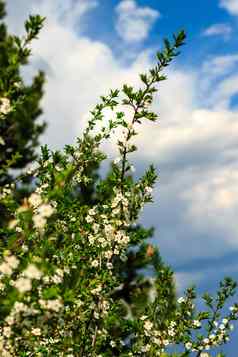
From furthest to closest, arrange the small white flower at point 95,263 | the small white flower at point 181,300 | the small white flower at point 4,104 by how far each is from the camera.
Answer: the small white flower at point 181,300 → the small white flower at point 95,263 → the small white flower at point 4,104

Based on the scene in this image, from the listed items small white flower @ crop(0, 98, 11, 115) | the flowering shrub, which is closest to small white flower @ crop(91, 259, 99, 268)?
the flowering shrub

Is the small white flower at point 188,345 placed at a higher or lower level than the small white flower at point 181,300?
lower

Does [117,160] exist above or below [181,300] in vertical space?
above

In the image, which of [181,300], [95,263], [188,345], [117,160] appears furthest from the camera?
[181,300]

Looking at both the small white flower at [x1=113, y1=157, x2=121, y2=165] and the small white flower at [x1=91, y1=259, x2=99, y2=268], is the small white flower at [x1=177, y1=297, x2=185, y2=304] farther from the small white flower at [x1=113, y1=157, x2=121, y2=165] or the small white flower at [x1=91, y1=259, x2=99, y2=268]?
the small white flower at [x1=113, y1=157, x2=121, y2=165]

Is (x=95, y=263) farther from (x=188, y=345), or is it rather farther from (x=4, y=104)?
(x=4, y=104)

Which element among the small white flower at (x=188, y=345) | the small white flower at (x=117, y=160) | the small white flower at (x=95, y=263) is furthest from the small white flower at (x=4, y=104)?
the small white flower at (x=188, y=345)

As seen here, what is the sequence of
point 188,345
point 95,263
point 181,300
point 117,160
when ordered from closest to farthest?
point 117,160 → point 95,263 → point 188,345 → point 181,300

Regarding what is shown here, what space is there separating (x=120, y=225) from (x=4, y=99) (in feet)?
8.50

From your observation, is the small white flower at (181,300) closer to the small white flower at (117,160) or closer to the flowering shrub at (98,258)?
the flowering shrub at (98,258)

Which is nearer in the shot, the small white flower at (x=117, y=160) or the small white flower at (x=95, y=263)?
the small white flower at (x=117, y=160)

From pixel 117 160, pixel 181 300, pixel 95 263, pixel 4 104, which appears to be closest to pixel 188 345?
pixel 181 300

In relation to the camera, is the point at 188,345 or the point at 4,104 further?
the point at 188,345

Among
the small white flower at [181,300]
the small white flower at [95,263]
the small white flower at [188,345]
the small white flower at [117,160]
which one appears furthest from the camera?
the small white flower at [181,300]
